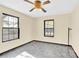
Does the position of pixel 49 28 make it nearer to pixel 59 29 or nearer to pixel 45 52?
pixel 59 29

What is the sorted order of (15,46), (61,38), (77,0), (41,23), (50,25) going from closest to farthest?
(77,0)
(15,46)
(61,38)
(50,25)
(41,23)

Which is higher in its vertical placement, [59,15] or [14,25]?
[59,15]

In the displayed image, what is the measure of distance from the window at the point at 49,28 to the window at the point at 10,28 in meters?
2.31

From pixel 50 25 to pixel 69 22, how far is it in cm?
142

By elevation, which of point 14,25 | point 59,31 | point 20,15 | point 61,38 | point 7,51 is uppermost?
point 20,15

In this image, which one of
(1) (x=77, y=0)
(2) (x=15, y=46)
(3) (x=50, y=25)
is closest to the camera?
(1) (x=77, y=0)

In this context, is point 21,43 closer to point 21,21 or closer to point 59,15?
point 21,21

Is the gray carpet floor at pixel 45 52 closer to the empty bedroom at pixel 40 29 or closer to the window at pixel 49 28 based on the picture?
the empty bedroom at pixel 40 29

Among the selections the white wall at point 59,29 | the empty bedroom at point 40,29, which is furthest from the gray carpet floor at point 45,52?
the white wall at point 59,29

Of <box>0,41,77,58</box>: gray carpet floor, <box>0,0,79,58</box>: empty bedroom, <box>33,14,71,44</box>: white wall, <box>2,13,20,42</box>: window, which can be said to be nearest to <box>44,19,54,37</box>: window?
<box>0,0,79,58</box>: empty bedroom

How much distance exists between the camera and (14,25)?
4.75 m

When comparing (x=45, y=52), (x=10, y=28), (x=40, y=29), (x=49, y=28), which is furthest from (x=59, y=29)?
(x=10, y=28)

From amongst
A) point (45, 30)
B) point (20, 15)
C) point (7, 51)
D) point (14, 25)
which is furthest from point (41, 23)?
point (7, 51)

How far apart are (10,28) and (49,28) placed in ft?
9.73
